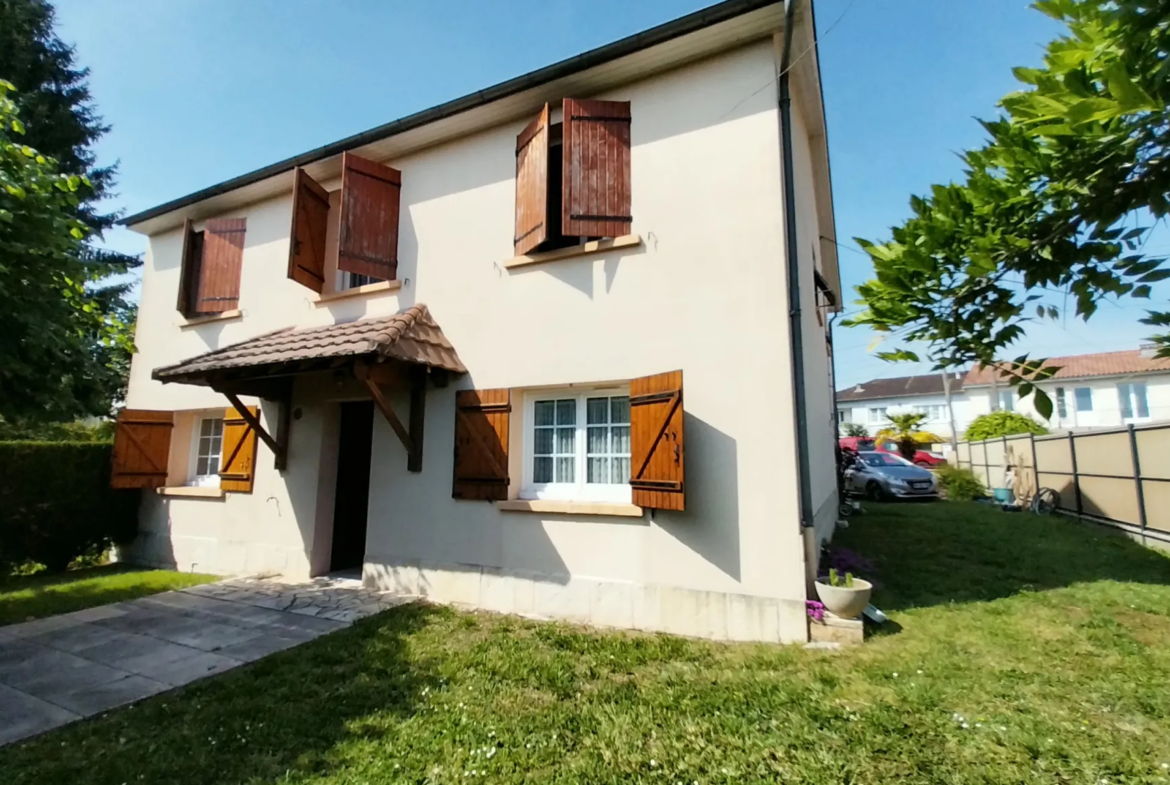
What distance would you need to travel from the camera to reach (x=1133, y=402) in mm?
32250

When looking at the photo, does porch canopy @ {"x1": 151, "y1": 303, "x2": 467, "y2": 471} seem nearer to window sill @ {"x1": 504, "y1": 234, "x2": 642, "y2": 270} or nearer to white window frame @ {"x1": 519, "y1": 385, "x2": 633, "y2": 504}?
white window frame @ {"x1": 519, "y1": 385, "x2": 633, "y2": 504}

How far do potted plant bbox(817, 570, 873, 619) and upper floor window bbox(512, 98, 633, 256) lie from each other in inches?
167

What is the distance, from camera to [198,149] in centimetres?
905

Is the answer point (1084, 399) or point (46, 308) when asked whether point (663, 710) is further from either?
point (1084, 399)

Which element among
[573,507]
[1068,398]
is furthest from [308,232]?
[1068,398]

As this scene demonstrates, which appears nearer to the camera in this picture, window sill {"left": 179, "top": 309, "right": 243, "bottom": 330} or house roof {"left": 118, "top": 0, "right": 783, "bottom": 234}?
house roof {"left": 118, "top": 0, "right": 783, "bottom": 234}

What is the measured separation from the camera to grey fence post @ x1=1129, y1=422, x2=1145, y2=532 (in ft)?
32.0

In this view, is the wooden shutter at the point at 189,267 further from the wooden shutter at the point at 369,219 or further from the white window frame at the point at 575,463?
the white window frame at the point at 575,463

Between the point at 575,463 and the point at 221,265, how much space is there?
7.66 m

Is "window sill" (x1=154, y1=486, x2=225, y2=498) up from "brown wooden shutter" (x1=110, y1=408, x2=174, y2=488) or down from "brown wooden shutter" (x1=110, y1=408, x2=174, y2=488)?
down

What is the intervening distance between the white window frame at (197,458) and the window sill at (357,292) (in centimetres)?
321

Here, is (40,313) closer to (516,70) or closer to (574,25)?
(516,70)

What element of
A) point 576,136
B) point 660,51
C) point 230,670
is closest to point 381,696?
point 230,670

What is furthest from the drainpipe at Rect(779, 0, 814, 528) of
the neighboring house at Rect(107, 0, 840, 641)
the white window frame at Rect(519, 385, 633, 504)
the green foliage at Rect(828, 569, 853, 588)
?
the white window frame at Rect(519, 385, 633, 504)
